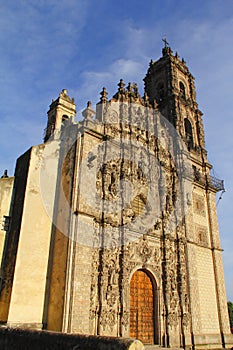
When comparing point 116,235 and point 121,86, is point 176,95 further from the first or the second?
point 116,235

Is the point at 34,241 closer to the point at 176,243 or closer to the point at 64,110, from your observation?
the point at 176,243

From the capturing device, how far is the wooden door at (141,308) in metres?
11.9

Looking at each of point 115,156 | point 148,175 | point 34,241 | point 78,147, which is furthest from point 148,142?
point 34,241

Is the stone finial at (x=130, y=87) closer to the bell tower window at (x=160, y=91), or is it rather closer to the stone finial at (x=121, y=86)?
the stone finial at (x=121, y=86)

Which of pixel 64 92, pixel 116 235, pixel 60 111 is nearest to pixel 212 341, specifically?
pixel 116 235

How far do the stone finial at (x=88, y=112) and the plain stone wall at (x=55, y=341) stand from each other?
8.97 m

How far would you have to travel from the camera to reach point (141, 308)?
1237 cm

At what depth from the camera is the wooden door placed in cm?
1193

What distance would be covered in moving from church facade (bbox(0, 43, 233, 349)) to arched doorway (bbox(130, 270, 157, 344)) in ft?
0.12

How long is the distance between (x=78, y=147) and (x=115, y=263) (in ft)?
15.8

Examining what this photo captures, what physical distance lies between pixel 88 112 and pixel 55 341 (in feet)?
32.6

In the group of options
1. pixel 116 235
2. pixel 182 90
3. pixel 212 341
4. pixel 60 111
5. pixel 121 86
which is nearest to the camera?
pixel 116 235

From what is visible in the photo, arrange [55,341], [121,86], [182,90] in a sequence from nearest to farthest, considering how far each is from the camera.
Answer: [55,341] → [121,86] → [182,90]

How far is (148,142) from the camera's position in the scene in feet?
53.0
